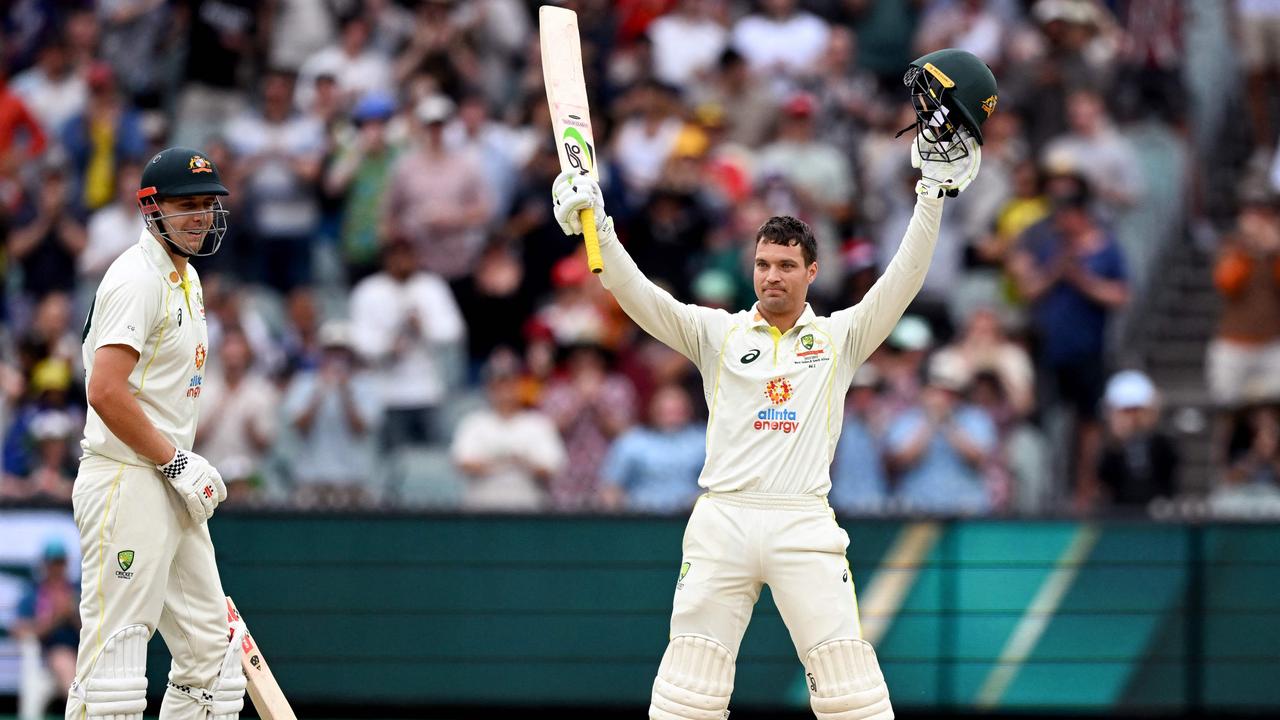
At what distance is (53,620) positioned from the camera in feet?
33.7

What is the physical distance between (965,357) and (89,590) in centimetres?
677

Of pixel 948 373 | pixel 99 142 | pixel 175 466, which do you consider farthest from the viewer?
pixel 99 142

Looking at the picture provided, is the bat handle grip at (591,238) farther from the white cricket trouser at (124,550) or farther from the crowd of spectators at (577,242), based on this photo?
the crowd of spectators at (577,242)

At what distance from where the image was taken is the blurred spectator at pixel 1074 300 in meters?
12.7

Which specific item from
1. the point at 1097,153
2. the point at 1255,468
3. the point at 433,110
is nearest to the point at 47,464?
the point at 433,110

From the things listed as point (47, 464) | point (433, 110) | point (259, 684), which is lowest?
point (259, 684)

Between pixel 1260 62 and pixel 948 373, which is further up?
pixel 1260 62

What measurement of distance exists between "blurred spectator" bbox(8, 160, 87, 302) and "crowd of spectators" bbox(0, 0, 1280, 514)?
0.02 metres

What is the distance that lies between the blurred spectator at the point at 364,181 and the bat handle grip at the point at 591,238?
6529 millimetres

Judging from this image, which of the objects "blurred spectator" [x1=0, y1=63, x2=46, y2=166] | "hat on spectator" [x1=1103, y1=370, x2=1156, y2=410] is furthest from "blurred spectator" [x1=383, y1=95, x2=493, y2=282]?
"hat on spectator" [x1=1103, y1=370, x2=1156, y2=410]

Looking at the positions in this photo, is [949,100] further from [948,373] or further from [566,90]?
[948,373]

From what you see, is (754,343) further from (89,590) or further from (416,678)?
(416,678)

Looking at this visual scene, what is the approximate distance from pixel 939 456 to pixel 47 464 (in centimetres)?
531

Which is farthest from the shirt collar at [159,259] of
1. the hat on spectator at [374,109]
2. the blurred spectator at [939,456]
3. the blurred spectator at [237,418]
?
the hat on spectator at [374,109]
